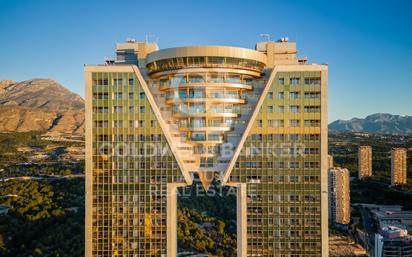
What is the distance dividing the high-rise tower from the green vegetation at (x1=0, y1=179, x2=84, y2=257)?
25.8m

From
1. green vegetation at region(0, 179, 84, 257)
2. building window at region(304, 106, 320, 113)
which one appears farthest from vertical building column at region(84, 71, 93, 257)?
green vegetation at region(0, 179, 84, 257)

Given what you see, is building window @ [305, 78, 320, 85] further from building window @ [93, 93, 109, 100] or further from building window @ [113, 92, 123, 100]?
building window @ [93, 93, 109, 100]

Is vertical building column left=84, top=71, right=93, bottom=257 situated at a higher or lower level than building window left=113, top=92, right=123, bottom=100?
lower

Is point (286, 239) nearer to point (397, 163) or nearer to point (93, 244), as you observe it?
point (93, 244)

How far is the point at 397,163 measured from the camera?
128500 millimetres

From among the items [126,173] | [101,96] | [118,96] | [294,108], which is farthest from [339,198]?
[101,96]

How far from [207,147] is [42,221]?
44754 millimetres

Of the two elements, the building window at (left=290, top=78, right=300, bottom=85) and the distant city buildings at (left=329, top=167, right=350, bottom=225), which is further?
the distant city buildings at (left=329, top=167, right=350, bottom=225)

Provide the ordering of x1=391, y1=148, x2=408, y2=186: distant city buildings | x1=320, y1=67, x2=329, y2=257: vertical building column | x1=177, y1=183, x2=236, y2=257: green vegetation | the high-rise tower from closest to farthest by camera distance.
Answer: x1=320, y1=67, x2=329, y2=257: vertical building column < the high-rise tower < x1=177, y1=183, x2=236, y2=257: green vegetation < x1=391, y1=148, x2=408, y2=186: distant city buildings

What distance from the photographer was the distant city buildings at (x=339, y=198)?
331 ft

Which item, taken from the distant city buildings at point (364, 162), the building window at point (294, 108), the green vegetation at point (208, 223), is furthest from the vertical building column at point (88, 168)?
the distant city buildings at point (364, 162)

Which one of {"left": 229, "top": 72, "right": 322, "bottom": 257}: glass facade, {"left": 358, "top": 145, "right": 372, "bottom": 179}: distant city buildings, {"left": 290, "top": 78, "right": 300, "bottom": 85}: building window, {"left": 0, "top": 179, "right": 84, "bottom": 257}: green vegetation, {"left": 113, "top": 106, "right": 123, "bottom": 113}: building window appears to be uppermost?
{"left": 290, "top": 78, "right": 300, "bottom": 85}: building window

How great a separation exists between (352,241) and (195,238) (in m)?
38.1

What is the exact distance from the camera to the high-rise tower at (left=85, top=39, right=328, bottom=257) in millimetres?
34531
